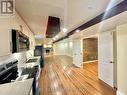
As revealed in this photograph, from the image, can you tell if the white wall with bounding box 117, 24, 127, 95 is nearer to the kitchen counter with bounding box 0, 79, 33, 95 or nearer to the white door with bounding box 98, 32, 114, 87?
the white door with bounding box 98, 32, 114, 87

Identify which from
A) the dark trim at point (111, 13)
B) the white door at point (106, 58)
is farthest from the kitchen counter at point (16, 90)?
the white door at point (106, 58)

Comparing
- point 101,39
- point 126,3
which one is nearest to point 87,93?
point 101,39

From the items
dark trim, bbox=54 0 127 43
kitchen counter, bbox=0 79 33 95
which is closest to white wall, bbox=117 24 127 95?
dark trim, bbox=54 0 127 43

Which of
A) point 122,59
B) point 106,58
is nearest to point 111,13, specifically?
point 122,59

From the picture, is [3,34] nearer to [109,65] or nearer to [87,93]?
[87,93]

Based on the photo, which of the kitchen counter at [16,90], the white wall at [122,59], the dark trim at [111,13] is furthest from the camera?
the white wall at [122,59]

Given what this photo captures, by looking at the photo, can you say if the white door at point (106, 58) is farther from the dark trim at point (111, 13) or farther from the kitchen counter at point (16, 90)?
the kitchen counter at point (16, 90)

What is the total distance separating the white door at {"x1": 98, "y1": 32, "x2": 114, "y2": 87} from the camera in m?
3.98

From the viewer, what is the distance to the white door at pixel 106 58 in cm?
398

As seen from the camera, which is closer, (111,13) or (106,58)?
(111,13)

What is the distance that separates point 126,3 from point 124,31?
1175mm

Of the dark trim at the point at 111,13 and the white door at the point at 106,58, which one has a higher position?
the dark trim at the point at 111,13

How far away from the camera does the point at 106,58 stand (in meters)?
4.31

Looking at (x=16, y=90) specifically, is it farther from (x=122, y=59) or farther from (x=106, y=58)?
(x=106, y=58)
